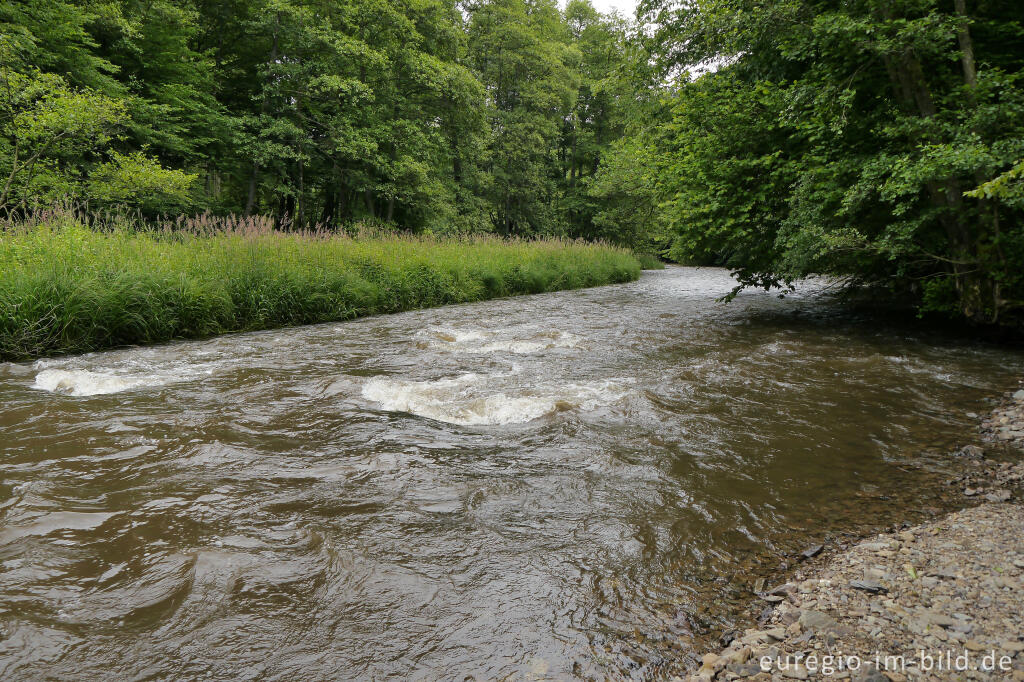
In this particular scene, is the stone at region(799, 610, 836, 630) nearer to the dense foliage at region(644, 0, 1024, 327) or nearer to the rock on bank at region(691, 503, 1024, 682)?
the rock on bank at region(691, 503, 1024, 682)

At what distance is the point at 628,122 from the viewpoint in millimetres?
16719

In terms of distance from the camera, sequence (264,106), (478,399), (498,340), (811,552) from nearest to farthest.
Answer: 1. (811,552)
2. (478,399)
3. (498,340)
4. (264,106)

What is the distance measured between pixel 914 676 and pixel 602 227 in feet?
112

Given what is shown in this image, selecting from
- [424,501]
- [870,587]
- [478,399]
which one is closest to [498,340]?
[478,399]

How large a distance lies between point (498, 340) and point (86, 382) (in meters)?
4.92

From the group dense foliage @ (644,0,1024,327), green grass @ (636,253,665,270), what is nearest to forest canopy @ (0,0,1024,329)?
dense foliage @ (644,0,1024,327)

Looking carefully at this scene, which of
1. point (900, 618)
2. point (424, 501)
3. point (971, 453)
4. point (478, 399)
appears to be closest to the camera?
point (900, 618)

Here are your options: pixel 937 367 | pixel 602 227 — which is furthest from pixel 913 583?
pixel 602 227

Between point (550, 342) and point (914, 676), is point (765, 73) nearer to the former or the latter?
point (550, 342)

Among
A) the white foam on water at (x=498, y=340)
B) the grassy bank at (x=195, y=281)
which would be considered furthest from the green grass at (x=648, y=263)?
the white foam on water at (x=498, y=340)

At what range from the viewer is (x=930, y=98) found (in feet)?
23.0

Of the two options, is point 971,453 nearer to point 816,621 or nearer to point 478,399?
point 816,621

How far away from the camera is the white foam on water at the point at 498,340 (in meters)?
7.22

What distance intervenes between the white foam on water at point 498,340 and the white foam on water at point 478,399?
1.81 meters
